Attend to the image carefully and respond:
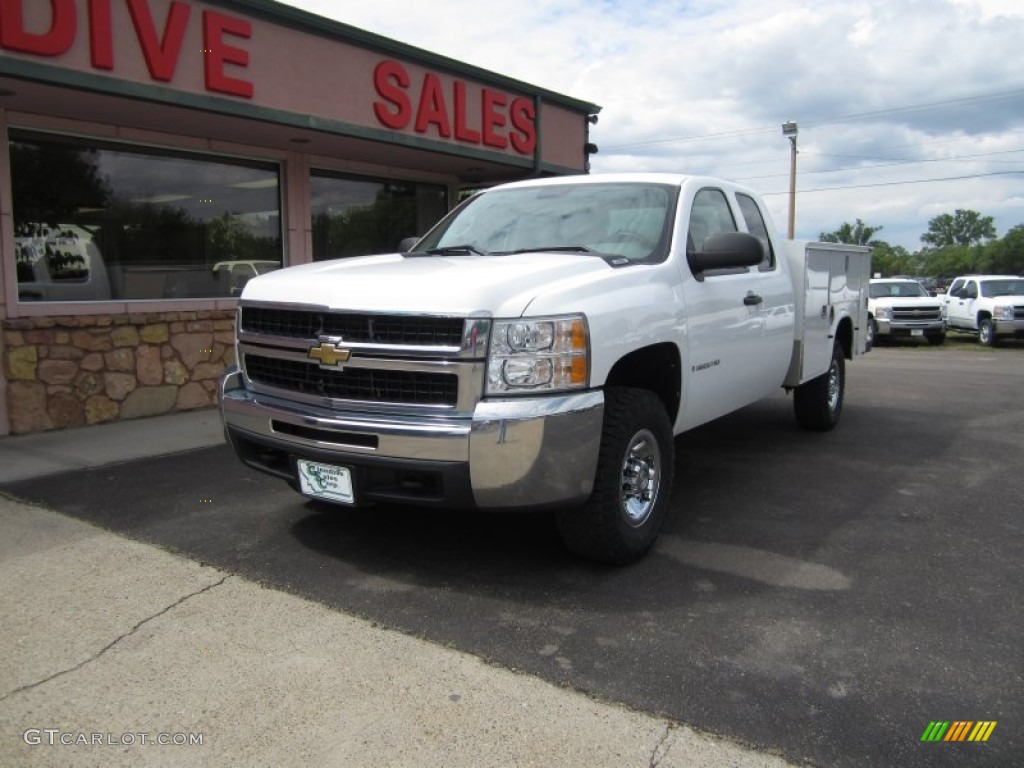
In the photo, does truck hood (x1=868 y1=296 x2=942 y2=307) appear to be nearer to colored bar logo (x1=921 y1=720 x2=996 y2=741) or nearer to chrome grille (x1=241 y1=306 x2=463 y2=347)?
chrome grille (x1=241 y1=306 x2=463 y2=347)

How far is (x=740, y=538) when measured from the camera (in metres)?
4.60

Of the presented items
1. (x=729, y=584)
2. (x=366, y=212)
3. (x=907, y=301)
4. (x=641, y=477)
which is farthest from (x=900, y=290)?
(x=729, y=584)

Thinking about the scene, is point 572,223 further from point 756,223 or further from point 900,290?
point 900,290

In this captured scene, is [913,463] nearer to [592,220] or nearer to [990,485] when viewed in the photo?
[990,485]

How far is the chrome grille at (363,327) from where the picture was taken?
3.58 m

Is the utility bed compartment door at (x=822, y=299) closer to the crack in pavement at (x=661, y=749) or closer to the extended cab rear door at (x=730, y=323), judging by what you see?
the extended cab rear door at (x=730, y=323)

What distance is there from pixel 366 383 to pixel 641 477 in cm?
147

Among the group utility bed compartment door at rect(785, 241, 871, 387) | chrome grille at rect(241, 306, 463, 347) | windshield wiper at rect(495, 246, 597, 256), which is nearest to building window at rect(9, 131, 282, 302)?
chrome grille at rect(241, 306, 463, 347)

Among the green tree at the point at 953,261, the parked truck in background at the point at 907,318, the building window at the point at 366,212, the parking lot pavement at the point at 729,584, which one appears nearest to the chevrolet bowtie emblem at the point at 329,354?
the parking lot pavement at the point at 729,584

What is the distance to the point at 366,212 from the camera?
11.2 metres

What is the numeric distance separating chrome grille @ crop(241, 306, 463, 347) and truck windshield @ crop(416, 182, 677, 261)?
1.15m

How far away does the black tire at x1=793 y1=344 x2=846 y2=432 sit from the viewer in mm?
7352

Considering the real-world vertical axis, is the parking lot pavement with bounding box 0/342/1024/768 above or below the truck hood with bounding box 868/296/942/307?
below

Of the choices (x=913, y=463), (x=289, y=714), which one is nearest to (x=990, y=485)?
(x=913, y=463)
